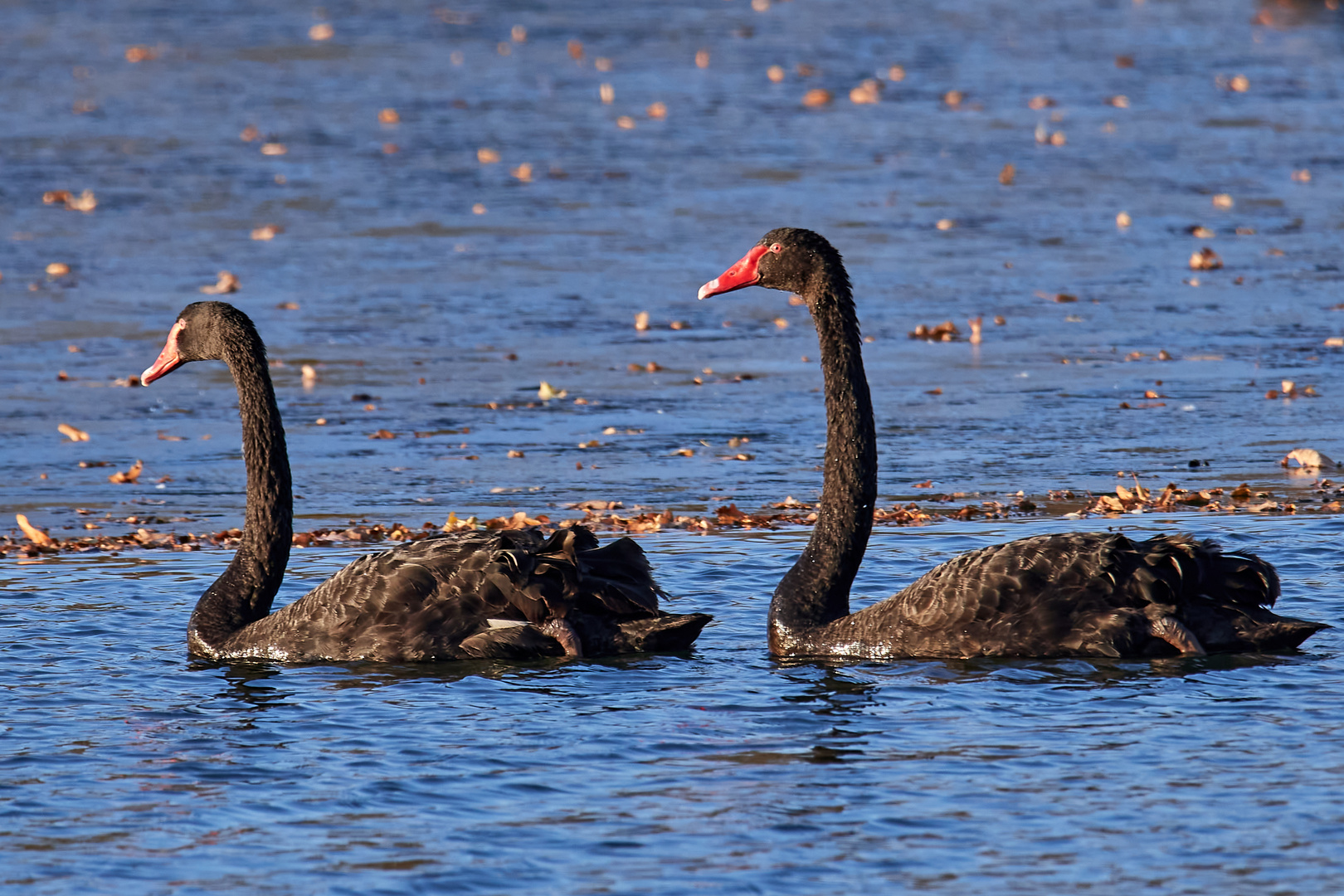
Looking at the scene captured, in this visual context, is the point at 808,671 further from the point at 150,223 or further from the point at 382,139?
the point at 382,139

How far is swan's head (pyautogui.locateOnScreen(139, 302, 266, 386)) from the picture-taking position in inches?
368

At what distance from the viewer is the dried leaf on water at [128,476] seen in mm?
12945

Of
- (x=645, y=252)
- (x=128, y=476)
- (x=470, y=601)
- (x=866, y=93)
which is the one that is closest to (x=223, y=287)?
(x=645, y=252)

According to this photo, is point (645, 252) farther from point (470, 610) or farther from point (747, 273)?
point (470, 610)

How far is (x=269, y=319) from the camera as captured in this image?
18016 mm

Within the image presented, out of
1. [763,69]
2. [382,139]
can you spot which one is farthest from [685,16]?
[382,139]

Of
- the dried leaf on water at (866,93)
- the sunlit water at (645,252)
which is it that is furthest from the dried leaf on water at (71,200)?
the dried leaf on water at (866,93)

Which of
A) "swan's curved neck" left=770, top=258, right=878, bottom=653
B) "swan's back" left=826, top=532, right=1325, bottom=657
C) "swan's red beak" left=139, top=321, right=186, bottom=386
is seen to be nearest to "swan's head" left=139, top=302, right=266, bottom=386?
"swan's red beak" left=139, top=321, right=186, bottom=386

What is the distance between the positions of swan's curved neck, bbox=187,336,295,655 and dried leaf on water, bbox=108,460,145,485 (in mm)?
3876

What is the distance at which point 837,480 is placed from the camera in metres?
9.05

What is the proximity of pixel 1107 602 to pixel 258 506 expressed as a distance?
3930 mm

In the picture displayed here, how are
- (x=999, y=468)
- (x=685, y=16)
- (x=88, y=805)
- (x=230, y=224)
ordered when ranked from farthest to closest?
(x=685, y=16)
(x=230, y=224)
(x=999, y=468)
(x=88, y=805)

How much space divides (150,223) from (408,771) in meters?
16.4

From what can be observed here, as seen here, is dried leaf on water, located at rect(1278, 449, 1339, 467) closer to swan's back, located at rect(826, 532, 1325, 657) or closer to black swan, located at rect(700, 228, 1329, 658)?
black swan, located at rect(700, 228, 1329, 658)
